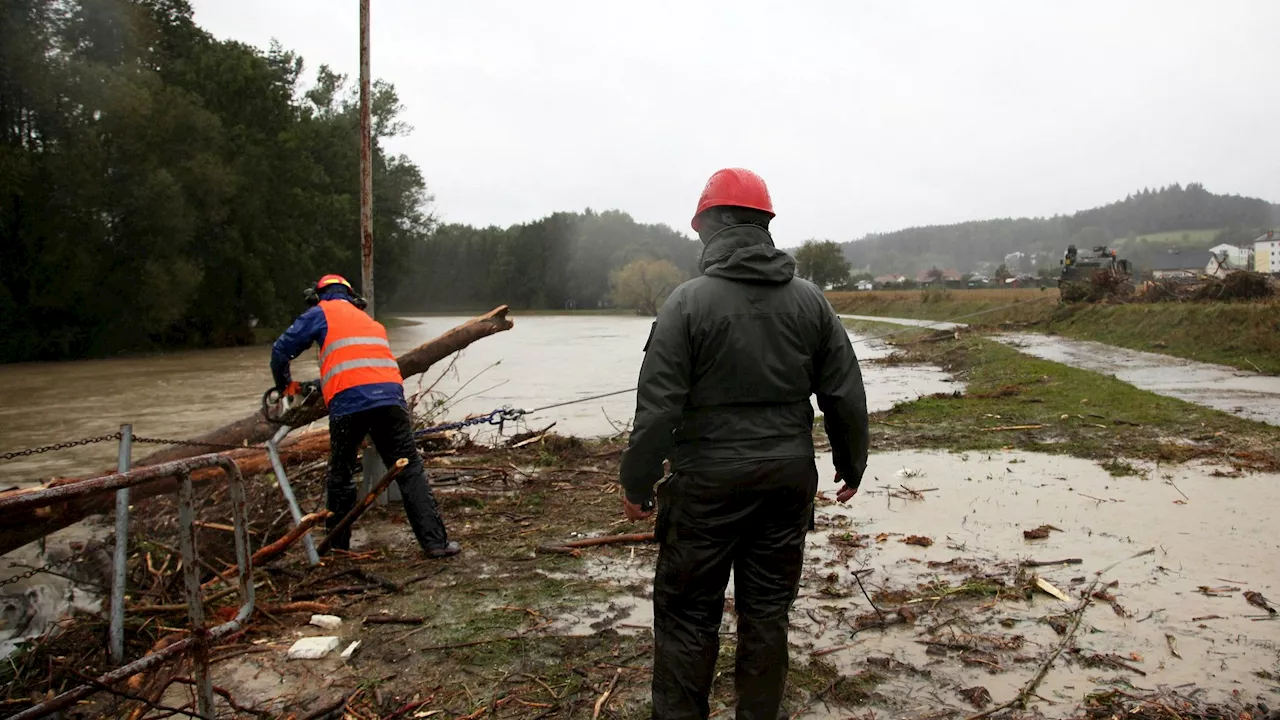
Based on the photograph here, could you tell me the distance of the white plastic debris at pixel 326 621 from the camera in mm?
4441

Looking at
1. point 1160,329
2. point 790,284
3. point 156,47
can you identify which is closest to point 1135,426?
point 790,284

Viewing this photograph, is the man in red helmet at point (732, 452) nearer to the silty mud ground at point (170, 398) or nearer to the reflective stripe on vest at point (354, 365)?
the reflective stripe on vest at point (354, 365)

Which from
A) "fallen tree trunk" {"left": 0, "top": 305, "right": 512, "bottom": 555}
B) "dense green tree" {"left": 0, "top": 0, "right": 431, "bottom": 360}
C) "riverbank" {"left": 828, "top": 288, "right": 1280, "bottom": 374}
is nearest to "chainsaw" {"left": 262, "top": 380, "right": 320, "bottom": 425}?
"fallen tree trunk" {"left": 0, "top": 305, "right": 512, "bottom": 555}

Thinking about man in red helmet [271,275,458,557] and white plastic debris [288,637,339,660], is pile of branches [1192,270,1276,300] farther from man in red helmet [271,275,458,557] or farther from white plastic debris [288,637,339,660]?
white plastic debris [288,637,339,660]

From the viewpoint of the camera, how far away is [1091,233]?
444 ft

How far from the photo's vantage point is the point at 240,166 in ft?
132

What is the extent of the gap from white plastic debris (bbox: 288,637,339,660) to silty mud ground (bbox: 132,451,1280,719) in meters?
0.06

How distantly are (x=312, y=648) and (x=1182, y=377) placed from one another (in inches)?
589

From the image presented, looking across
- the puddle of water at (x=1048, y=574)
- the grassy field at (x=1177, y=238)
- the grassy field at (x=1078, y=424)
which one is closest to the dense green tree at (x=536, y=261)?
the grassy field at (x=1177, y=238)

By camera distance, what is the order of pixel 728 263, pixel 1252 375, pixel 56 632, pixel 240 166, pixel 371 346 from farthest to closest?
1. pixel 240 166
2. pixel 1252 375
3. pixel 371 346
4. pixel 56 632
5. pixel 728 263

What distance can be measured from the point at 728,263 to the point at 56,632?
436 centimetres

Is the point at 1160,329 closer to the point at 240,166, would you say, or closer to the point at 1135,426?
the point at 1135,426

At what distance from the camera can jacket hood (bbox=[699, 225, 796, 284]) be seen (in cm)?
314

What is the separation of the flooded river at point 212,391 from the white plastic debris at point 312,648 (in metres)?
5.01
